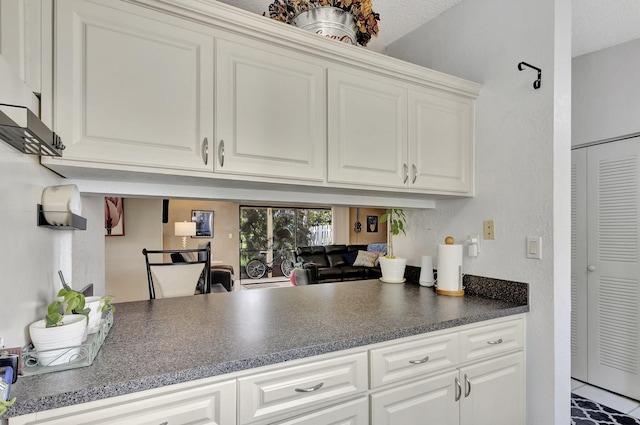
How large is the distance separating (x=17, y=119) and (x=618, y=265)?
3424 mm

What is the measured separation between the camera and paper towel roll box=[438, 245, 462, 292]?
1.94m

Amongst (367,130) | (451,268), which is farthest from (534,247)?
(367,130)

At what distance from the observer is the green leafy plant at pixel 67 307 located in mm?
951

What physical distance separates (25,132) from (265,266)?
26.7ft

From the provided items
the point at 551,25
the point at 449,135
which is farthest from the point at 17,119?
the point at 551,25

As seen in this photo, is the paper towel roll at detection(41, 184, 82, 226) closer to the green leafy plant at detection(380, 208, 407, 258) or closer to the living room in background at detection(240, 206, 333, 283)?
the green leafy plant at detection(380, 208, 407, 258)

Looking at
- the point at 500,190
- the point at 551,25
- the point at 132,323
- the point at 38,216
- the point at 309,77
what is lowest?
the point at 132,323

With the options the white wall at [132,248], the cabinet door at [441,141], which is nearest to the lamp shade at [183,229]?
the white wall at [132,248]

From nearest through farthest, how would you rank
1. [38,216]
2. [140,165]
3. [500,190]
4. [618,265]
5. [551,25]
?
1. [38,216]
2. [140,165]
3. [551,25]
4. [500,190]
5. [618,265]

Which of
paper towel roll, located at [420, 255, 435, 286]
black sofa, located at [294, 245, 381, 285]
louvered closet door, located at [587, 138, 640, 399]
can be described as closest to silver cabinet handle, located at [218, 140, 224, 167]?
paper towel roll, located at [420, 255, 435, 286]

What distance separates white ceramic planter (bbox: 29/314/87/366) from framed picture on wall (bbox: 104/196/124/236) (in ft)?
11.1

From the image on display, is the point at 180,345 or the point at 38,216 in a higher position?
the point at 38,216

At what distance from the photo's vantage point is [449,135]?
1.98 meters

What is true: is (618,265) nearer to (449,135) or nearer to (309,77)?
(449,135)
